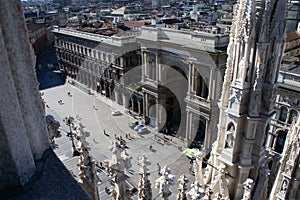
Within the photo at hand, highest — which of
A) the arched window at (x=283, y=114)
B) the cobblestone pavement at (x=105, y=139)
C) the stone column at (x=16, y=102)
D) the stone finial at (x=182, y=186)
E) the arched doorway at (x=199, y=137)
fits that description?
the stone column at (x=16, y=102)

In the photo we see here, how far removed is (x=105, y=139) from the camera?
41531 millimetres

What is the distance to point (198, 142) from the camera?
37.9 m

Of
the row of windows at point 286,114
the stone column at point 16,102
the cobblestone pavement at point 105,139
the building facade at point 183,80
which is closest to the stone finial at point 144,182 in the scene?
the stone column at point 16,102

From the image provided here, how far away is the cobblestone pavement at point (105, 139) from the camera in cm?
3388

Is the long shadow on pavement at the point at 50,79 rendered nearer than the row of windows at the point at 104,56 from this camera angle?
No

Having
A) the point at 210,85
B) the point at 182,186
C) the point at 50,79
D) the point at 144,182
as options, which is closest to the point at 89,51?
the point at 50,79

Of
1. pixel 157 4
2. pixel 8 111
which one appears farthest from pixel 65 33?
pixel 157 4

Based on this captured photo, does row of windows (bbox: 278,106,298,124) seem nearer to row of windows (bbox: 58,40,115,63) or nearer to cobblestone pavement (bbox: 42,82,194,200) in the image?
cobblestone pavement (bbox: 42,82,194,200)

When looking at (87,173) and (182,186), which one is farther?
(182,186)

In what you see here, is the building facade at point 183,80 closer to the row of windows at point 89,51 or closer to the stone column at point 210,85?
the stone column at point 210,85

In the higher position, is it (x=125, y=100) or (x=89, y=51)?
(x=89, y=51)

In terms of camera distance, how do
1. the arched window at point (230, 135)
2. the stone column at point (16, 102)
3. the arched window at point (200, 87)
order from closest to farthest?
1. the stone column at point (16, 102)
2. the arched window at point (230, 135)
3. the arched window at point (200, 87)

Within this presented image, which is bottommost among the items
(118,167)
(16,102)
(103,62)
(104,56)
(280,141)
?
(280,141)

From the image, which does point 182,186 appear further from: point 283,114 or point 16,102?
point 283,114
